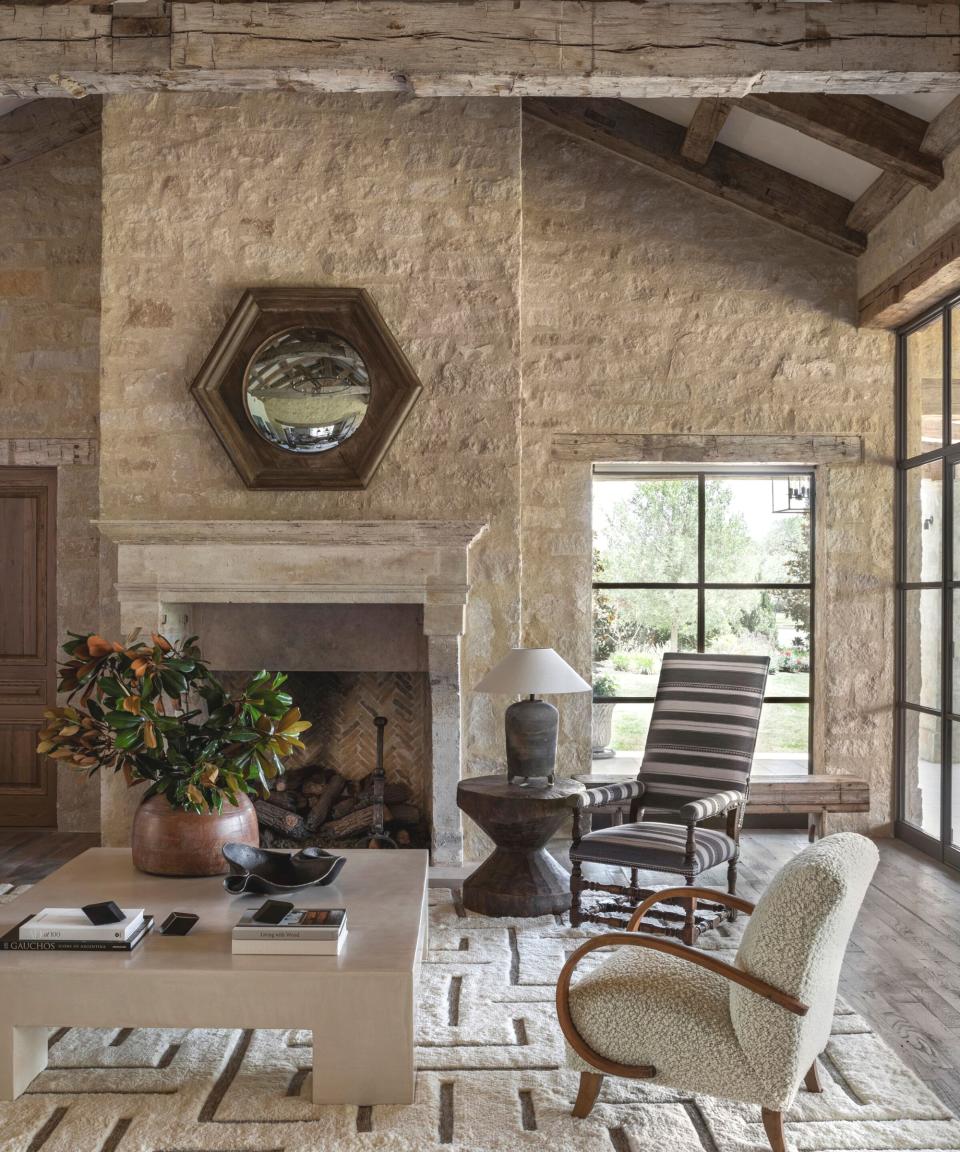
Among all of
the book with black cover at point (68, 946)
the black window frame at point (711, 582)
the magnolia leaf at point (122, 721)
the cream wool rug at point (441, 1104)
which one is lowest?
the cream wool rug at point (441, 1104)

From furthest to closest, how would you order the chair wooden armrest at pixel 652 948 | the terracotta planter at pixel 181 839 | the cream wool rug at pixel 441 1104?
the terracotta planter at pixel 181 839
the cream wool rug at pixel 441 1104
the chair wooden armrest at pixel 652 948

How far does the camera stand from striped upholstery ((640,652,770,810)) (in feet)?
15.5

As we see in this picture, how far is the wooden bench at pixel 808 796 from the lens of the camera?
5602 mm

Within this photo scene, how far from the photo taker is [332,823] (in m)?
5.56

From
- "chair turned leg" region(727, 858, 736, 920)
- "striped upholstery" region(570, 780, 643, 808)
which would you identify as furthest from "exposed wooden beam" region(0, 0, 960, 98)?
"chair turned leg" region(727, 858, 736, 920)

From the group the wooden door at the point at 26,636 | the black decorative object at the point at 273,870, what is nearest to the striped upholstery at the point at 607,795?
the black decorative object at the point at 273,870

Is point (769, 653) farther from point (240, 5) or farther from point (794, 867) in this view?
point (240, 5)

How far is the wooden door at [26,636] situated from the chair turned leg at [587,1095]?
451 centimetres

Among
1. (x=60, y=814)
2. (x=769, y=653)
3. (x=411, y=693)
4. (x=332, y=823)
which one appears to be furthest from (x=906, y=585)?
(x=60, y=814)

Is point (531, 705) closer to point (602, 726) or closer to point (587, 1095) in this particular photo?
point (602, 726)

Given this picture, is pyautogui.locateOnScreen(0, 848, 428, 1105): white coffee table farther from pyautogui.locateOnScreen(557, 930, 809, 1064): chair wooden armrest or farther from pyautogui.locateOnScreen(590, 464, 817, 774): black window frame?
pyautogui.locateOnScreen(590, 464, 817, 774): black window frame

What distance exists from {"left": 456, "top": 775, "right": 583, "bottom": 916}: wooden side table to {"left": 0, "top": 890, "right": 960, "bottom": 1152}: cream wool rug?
1.05 metres

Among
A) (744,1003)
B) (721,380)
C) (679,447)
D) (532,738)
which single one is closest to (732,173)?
(721,380)

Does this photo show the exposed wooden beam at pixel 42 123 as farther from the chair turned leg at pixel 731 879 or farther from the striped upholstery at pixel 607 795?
the chair turned leg at pixel 731 879
